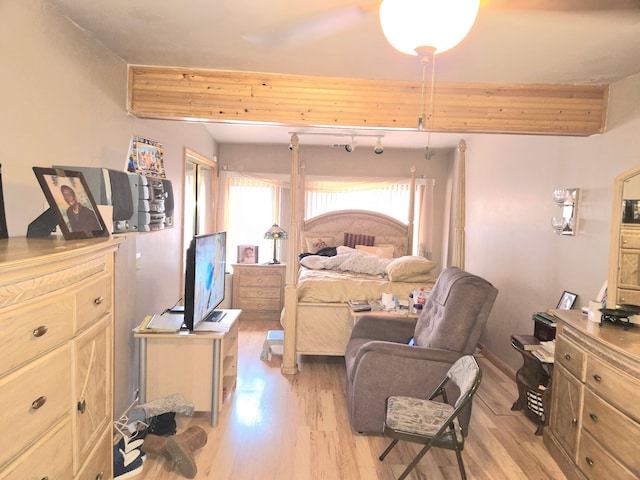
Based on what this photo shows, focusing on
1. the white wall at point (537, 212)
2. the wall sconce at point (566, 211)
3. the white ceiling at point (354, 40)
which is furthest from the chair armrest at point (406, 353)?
the white ceiling at point (354, 40)

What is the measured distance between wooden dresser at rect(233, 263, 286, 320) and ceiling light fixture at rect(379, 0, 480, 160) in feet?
15.0

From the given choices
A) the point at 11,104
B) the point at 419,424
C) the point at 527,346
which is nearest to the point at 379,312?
the point at 527,346

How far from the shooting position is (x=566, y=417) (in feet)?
7.98

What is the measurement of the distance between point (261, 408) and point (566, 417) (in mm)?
1955

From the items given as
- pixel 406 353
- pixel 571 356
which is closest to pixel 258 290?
pixel 406 353

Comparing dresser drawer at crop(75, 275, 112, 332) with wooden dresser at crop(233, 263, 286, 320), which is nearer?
dresser drawer at crop(75, 275, 112, 332)

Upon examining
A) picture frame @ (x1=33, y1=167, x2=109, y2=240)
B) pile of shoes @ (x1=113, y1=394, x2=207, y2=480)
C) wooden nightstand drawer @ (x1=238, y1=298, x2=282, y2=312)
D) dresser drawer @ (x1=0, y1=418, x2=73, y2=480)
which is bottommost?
pile of shoes @ (x1=113, y1=394, x2=207, y2=480)

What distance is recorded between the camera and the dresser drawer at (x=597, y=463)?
1.89 metres

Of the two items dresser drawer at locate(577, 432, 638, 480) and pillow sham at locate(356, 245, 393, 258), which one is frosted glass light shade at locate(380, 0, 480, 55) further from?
pillow sham at locate(356, 245, 393, 258)

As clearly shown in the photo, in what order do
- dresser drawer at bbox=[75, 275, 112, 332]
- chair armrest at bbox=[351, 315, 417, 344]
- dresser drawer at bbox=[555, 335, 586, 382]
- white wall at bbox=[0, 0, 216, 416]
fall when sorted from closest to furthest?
dresser drawer at bbox=[75, 275, 112, 332] < white wall at bbox=[0, 0, 216, 416] < dresser drawer at bbox=[555, 335, 586, 382] < chair armrest at bbox=[351, 315, 417, 344]

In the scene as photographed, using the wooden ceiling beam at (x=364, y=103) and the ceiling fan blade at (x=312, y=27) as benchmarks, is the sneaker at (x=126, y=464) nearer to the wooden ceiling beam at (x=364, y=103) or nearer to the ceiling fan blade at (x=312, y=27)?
the wooden ceiling beam at (x=364, y=103)

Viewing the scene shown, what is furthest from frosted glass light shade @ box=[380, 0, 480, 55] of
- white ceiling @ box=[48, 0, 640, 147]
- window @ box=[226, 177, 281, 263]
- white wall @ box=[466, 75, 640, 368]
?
window @ box=[226, 177, 281, 263]

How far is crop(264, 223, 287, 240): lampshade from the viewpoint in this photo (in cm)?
588

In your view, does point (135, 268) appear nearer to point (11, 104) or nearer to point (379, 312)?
point (11, 104)
